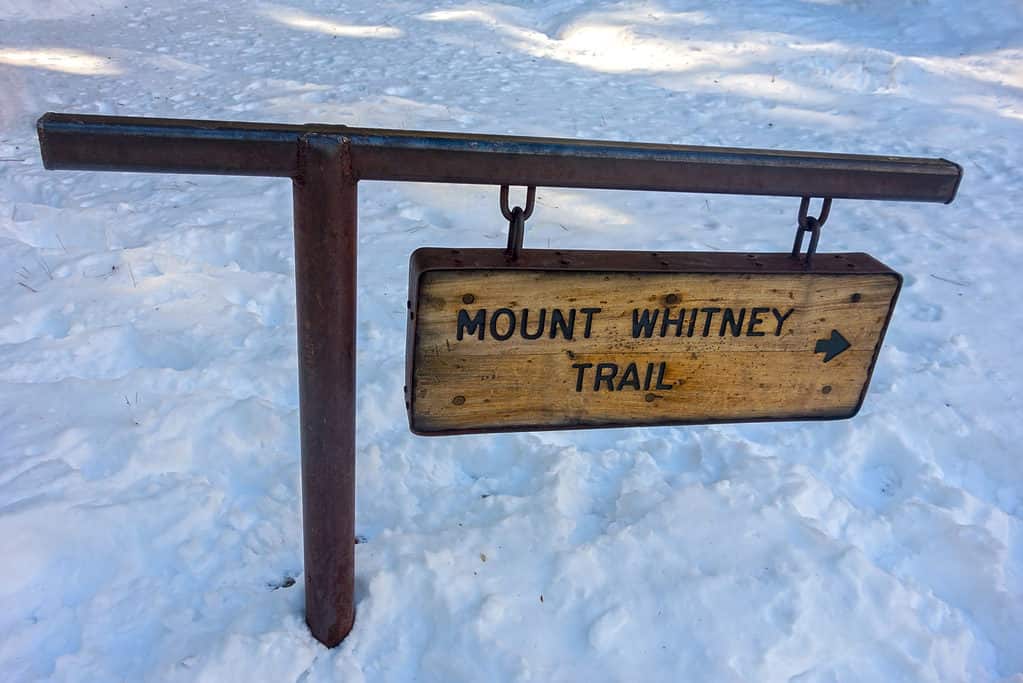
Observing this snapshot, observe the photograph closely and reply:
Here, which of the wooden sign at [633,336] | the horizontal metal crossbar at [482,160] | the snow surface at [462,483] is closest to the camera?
the horizontal metal crossbar at [482,160]

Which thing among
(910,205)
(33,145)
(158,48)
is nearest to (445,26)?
(158,48)

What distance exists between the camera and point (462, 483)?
2.48 meters

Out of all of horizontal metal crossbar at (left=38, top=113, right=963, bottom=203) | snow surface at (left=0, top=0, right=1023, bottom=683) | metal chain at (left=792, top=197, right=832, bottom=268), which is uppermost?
horizontal metal crossbar at (left=38, top=113, right=963, bottom=203)

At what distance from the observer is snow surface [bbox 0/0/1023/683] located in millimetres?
1951

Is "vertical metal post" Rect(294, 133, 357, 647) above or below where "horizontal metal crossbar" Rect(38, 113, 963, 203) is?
below

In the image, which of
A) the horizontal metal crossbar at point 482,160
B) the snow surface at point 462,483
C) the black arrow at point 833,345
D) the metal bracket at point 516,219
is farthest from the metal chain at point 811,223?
the snow surface at point 462,483

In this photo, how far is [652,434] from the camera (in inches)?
108

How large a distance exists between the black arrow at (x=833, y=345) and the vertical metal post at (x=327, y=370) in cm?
96

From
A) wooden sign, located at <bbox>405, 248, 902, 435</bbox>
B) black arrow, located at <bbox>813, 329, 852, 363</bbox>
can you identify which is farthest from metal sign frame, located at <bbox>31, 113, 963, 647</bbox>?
black arrow, located at <bbox>813, 329, 852, 363</bbox>

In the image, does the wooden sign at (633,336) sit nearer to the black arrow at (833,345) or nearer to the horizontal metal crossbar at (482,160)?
the black arrow at (833,345)

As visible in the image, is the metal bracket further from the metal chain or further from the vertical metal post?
the metal chain

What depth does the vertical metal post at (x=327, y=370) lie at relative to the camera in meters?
1.39

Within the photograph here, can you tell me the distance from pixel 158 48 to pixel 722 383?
720 centimetres

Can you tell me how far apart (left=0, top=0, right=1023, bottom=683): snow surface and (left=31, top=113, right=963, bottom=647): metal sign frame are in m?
0.60
